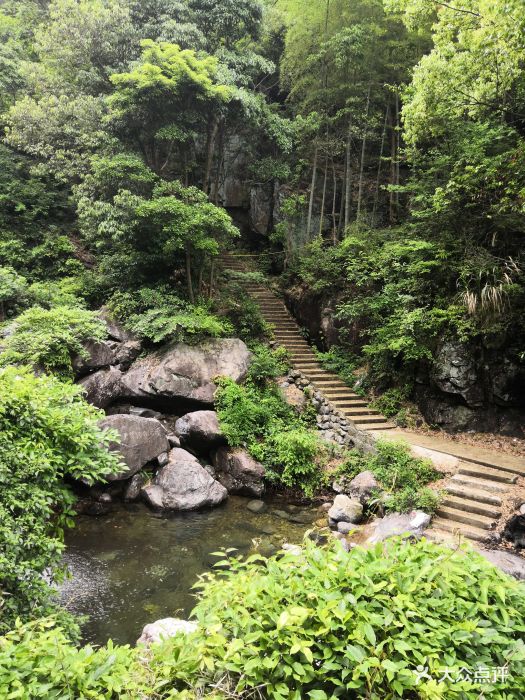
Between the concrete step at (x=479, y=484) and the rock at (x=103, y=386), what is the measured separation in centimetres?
758

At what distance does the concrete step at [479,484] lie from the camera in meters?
6.98

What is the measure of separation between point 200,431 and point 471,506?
557 centimetres

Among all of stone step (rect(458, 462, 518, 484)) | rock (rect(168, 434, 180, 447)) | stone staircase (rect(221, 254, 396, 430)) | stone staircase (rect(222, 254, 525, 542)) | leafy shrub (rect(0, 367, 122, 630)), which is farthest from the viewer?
stone staircase (rect(221, 254, 396, 430))

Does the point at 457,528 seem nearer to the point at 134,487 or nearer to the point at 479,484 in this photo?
the point at 479,484

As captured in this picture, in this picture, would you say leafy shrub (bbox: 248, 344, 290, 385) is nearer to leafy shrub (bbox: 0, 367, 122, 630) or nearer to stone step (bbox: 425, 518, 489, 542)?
stone step (bbox: 425, 518, 489, 542)

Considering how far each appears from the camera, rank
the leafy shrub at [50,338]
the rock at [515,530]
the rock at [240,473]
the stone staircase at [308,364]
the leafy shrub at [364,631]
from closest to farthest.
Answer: the leafy shrub at [364,631] → the rock at [515,530] → the rock at [240,473] → the leafy shrub at [50,338] → the stone staircase at [308,364]

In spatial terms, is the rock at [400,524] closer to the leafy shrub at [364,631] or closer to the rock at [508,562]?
the rock at [508,562]

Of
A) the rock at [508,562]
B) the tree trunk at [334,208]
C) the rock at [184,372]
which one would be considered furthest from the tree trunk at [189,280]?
the rock at [508,562]

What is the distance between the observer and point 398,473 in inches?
297

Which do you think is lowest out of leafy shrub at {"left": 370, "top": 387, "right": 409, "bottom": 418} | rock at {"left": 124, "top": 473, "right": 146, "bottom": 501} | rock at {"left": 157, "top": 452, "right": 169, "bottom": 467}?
rock at {"left": 124, "top": 473, "right": 146, "bottom": 501}

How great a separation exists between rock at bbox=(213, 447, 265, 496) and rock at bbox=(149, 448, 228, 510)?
37 cm

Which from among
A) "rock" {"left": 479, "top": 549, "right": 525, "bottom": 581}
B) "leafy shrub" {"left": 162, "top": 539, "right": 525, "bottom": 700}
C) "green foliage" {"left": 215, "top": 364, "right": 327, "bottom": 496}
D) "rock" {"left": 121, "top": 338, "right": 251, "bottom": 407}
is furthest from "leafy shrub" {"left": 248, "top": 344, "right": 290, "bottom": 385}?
Result: "leafy shrub" {"left": 162, "top": 539, "right": 525, "bottom": 700}

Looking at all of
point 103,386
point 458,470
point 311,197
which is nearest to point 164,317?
point 103,386

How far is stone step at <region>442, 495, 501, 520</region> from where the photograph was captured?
6.54 m
